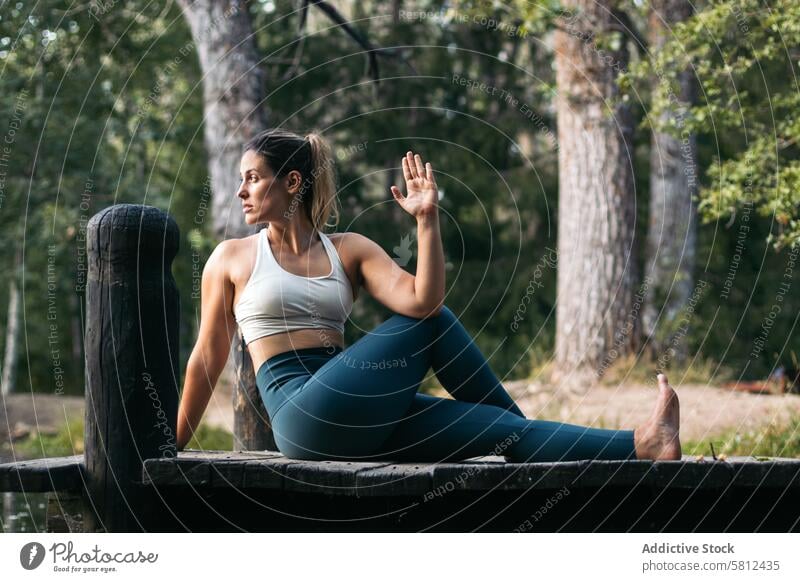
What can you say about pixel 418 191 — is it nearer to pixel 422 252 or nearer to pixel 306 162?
pixel 422 252

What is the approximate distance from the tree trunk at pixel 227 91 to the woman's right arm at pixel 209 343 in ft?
15.5

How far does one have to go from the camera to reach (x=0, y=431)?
45.4ft

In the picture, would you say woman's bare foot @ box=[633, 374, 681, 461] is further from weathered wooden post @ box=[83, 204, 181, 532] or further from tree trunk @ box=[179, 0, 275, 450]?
tree trunk @ box=[179, 0, 275, 450]

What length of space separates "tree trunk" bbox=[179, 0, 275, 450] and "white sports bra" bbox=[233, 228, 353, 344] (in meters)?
4.84

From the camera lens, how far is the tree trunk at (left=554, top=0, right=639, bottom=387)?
10.9m

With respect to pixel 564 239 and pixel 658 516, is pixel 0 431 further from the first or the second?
pixel 658 516

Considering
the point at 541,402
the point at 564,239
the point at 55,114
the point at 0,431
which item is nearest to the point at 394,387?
the point at 541,402

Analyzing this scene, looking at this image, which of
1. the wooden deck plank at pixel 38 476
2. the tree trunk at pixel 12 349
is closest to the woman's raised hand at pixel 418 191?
the wooden deck plank at pixel 38 476

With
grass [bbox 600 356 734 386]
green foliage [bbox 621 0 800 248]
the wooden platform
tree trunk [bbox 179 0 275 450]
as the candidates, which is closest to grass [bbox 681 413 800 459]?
green foliage [bbox 621 0 800 248]

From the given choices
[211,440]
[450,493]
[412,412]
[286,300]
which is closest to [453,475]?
[450,493]

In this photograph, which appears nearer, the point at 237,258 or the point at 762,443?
the point at 237,258

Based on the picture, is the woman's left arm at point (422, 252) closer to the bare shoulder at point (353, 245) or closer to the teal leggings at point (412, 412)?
the teal leggings at point (412, 412)

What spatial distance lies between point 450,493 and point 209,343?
110 cm

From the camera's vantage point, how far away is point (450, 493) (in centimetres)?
416
